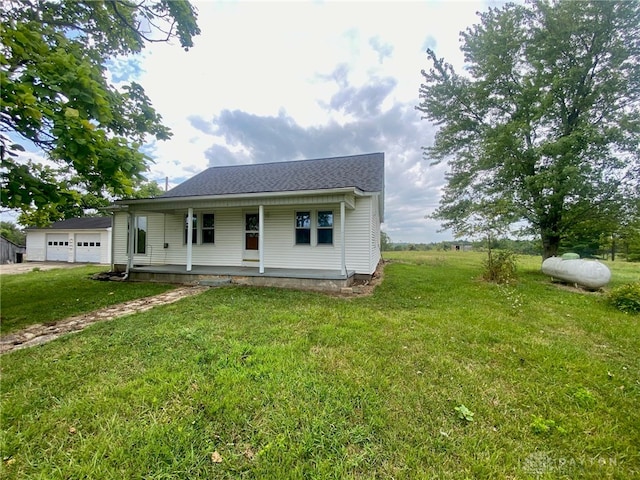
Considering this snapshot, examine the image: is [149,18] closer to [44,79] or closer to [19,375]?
[44,79]

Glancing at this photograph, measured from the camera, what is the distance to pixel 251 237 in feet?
32.4

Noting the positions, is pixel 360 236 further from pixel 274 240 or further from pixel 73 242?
pixel 73 242

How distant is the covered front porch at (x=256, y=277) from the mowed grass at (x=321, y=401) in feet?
9.59

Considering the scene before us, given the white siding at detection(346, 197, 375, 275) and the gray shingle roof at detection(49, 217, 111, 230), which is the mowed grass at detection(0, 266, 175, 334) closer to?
the white siding at detection(346, 197, 375, 275)

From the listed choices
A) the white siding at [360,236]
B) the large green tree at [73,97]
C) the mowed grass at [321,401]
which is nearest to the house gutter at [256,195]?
the white siding at [360,236]

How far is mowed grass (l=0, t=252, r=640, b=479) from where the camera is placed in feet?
6.15

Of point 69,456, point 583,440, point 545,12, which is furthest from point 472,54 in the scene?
point 69,456

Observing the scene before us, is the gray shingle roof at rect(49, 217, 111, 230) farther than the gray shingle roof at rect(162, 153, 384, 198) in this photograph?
Yes

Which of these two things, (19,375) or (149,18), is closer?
(19,375)

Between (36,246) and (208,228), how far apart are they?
19190mm

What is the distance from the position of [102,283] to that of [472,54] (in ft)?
57.1

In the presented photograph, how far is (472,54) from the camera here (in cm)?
1160

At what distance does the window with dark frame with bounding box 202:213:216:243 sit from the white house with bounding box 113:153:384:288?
39mm

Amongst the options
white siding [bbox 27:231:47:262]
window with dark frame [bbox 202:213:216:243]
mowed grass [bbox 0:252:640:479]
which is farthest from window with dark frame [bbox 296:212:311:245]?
white siding [bbox 27:231:47:262]
